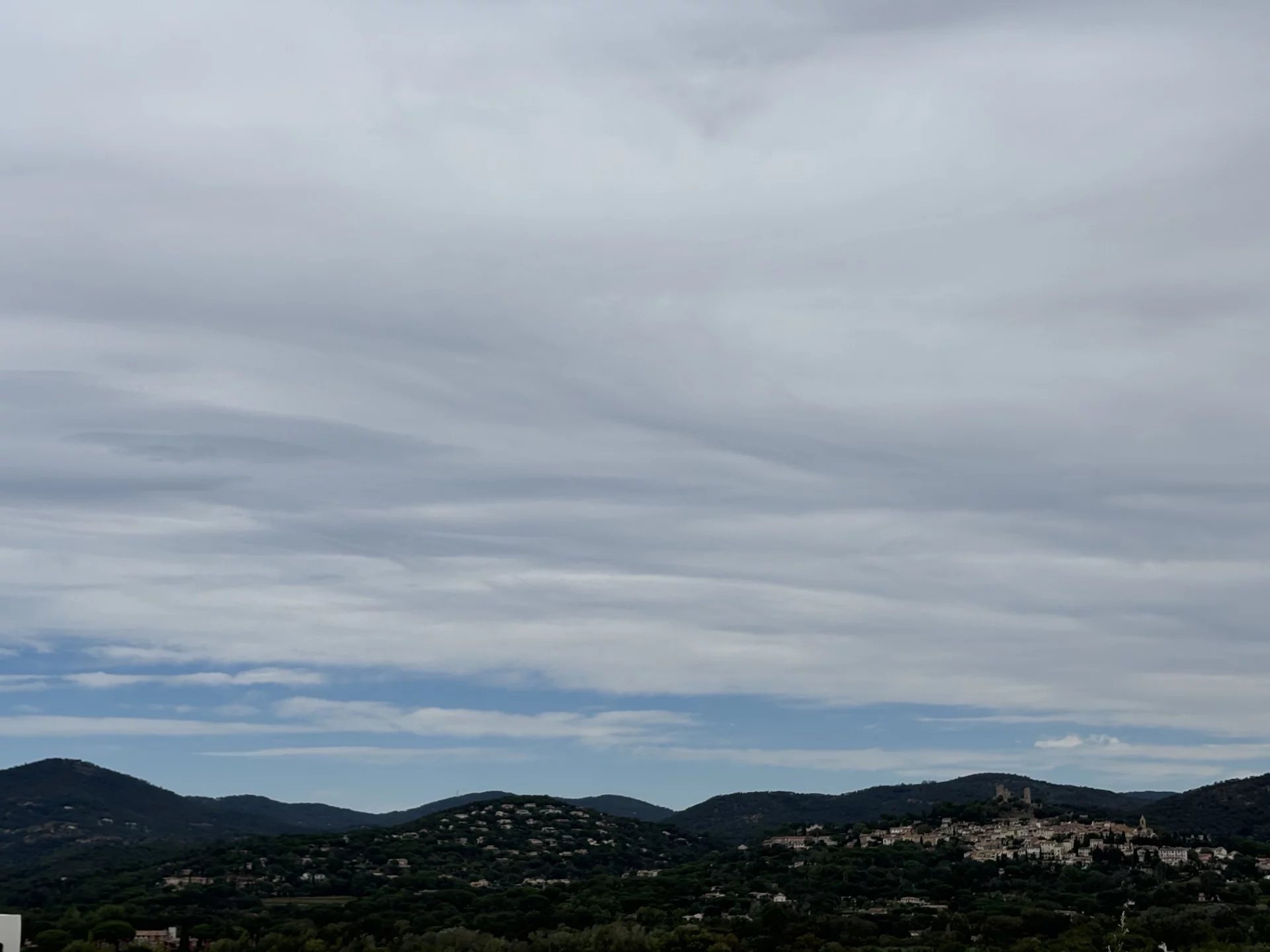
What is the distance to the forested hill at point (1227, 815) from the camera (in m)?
179

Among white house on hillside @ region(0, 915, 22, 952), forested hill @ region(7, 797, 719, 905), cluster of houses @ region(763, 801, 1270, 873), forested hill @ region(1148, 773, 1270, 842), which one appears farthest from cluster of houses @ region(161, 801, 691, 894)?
white house on hillside @ region(0, 915, 22, 952)

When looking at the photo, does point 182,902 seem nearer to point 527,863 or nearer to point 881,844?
point 527,863

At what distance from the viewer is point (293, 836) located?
163 meters

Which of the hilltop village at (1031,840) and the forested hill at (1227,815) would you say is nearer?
the hilltop village at (1031,840)

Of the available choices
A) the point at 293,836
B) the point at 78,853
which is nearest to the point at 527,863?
the point at 293,836

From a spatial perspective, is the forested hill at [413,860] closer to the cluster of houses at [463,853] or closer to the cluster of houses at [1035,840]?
the cluster of houses at [463,853]

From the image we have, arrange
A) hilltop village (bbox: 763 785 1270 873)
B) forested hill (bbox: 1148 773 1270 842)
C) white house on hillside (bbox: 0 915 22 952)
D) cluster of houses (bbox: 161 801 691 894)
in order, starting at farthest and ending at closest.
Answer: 1. forested hill (bbox: 1148 773 1270 842)
2. cluster of houses (bbox: 161 801 691 894)
3. hilltop village (bbox: 763 785 1270 873)
4. white house on hillside (bbox: 0 915 22 952)

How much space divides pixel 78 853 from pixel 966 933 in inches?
5844

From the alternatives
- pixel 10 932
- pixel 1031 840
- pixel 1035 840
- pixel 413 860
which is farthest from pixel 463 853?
pixel 10 932

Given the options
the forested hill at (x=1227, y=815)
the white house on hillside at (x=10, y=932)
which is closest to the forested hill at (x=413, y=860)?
the forested hill at (x=1227, y=815)

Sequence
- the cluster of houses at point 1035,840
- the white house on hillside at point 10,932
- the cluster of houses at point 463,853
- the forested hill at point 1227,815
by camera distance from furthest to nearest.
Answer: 1. the forested hill at point 1227,815
2. the cluster of houses at point 463,853
3. the cluster of houses at point 1035,840
4. the white house on hillside at point 10,932

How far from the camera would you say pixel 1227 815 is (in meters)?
190

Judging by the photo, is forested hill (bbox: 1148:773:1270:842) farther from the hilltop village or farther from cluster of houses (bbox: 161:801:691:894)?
cluster of houses (bbox: 161:801:691:894)

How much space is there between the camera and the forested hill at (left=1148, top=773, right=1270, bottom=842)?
178750mm
